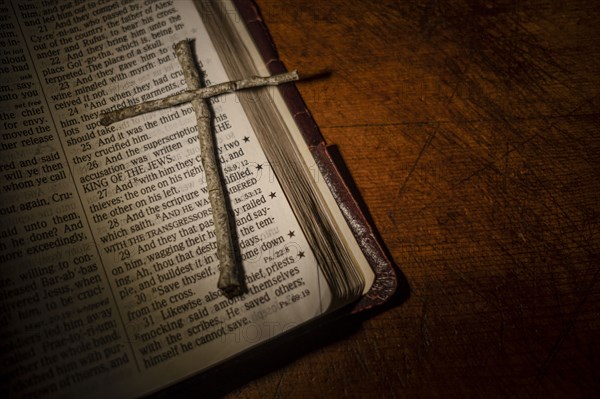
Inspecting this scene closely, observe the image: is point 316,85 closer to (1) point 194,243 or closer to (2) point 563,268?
(1) point 194,243

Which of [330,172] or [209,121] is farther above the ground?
[209,121]

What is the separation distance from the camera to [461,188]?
50cm

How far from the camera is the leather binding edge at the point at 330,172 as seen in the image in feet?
1.45

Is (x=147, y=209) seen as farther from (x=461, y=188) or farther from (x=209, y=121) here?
(x=461, y=188)

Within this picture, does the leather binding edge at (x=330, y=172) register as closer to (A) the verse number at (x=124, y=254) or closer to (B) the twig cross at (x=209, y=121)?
(B) the twig cross at (x=209, y=121)

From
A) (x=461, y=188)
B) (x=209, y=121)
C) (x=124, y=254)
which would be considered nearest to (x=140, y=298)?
(x=124, y=254)

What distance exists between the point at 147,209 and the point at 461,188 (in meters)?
0.45

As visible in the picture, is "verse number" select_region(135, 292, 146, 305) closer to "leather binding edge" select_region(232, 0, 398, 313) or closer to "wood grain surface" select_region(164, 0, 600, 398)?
"wood grain surface" select_region(164, 0, 600, 398)

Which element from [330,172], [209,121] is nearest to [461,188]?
[330,172]

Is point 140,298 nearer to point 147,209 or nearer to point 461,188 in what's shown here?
point 147,209

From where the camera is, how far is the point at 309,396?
0.42 metres

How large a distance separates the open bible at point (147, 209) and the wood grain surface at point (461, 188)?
2.1 inches

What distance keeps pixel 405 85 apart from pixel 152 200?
0.44 metres

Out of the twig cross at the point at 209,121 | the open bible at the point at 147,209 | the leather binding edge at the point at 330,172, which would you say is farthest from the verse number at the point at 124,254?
the leather binding edge at the point at 330,172
